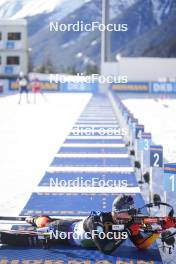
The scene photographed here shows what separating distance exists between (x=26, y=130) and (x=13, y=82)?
25.3 metres

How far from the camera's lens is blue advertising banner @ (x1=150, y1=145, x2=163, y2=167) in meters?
8.58

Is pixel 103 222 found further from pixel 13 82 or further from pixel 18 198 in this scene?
pixel 13 82

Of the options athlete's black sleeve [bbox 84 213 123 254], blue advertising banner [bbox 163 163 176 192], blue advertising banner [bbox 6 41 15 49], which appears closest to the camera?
athlete's black sleeve [bbox 84 213 123 254]

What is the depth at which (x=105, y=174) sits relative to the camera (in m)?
11.1

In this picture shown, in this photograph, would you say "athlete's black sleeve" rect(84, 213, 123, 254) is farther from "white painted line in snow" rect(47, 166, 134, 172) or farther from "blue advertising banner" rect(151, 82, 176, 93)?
"blue advertising banner" rect(151, 82, 176, 93)

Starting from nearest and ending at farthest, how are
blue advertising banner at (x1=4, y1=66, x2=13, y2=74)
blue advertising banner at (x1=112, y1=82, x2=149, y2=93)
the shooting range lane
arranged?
the shooting range lane < blue advertising banner at (x1=112, y1=82, x2=149, y2=93) < blue advertising banner at (x1=4, y1=66, x2=13, y2=74)

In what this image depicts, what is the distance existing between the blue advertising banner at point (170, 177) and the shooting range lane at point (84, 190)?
81cm

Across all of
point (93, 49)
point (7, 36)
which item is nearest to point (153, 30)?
point (93, 49)

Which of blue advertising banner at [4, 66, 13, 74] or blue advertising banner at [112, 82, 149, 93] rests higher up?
blue advertising banner at [4, 66, 13, 74]

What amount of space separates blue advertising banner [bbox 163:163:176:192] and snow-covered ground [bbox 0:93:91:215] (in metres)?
2.49

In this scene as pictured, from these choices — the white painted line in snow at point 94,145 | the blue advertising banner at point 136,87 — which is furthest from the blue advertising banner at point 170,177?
the blue advertising banner at point 136,87

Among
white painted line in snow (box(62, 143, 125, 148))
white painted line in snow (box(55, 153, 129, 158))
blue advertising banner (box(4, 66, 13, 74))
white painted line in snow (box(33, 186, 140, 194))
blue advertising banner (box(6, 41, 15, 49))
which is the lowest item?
white painted line in snow (box(33, 186, 140, 194))

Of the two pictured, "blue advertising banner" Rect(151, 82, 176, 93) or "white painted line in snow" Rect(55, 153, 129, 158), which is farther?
"blue advertising banner" Rect(151, 82, 176, 93)

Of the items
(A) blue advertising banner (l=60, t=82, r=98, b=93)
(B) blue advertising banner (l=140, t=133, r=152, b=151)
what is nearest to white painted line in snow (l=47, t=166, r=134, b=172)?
(B) blue advertising banner (l=140, t=133, r=152, b=151)
